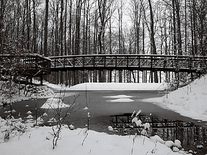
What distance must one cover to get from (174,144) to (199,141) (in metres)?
0.62

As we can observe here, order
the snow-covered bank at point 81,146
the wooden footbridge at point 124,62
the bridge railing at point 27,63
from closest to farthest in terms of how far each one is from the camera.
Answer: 1. the snow-covered bank at point 81,146
2. the bridge railing at point 27,63
3. the wooden footbridge at point 124,62

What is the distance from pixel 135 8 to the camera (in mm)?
26797

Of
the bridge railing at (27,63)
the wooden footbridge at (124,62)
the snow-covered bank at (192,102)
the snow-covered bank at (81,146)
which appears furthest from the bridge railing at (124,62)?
the snow-covered bank at (81,146)

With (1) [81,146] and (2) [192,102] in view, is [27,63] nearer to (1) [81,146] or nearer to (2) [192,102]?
(1) [81,146]

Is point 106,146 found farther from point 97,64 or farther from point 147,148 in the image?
point 97,64

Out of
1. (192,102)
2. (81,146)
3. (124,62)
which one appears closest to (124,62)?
(124,62)

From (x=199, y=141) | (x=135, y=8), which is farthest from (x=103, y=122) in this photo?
(x=135, y=8)

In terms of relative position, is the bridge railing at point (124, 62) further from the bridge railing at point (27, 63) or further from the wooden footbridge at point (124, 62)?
the bridge railing at point (27, 63)

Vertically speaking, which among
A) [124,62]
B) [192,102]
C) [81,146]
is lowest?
[81,146]

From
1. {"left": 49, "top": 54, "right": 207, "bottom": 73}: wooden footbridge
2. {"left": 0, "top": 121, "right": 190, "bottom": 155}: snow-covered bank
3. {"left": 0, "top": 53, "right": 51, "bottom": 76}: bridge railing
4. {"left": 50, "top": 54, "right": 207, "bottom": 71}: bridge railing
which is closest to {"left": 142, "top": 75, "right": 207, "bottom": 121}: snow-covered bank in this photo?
{"left": 0, "top": 121, "right": 190, "bottom": 155}: snow-covered bank

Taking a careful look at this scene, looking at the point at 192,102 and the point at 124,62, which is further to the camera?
the point at 124,62

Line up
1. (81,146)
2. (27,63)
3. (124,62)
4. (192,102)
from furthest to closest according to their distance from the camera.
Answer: (124,62) < (27,63) < (192,102) < (81,146)

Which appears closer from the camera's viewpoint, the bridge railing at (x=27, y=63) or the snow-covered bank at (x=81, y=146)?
the snow-covered bank at (x=81, y=146)

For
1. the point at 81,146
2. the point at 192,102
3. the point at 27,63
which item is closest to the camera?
the point at 81,146
